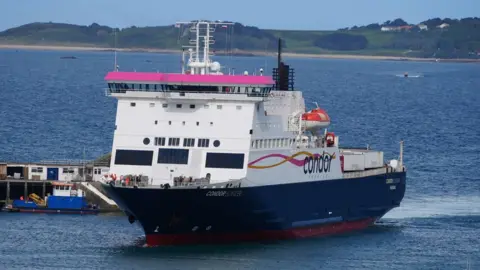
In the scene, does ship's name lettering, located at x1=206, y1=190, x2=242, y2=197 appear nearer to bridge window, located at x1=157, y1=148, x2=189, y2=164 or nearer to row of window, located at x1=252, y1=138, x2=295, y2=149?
bridge window, located at x1=157, y1=148, x2=189, y2=164

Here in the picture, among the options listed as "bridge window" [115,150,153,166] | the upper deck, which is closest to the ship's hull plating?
"bridge window" [115,150,153,166]

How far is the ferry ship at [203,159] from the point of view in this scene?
60125mm

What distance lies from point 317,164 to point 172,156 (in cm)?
755

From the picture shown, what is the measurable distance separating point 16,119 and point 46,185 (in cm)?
4458

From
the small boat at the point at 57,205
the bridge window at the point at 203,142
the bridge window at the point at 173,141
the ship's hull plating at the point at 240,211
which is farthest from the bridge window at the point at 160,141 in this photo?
the small boat at the point at 57,205

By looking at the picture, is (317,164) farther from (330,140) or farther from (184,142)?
(184,142)

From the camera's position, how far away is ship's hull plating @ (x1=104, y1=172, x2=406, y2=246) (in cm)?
5969

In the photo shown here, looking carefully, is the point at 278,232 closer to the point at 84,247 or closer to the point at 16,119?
the point at 84,247

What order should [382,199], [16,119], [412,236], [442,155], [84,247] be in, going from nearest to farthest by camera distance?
[84,247]
[412,236]
[382,199]
[442,155]
[16,119]

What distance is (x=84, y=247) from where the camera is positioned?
199 ft

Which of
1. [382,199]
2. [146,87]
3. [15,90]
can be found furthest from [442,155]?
[15,90]

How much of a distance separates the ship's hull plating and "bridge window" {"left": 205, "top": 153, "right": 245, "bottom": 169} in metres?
1.04

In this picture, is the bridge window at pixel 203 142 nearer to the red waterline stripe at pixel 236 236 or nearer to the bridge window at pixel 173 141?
the bridge window at pixel 173 141

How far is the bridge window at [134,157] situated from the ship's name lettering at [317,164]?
23.2 feet
